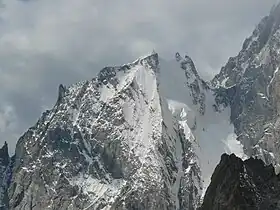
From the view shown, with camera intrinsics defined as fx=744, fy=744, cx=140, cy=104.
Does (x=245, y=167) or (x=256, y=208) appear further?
(x=245, y=167)

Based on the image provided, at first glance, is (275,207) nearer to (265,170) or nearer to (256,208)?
(256,208)

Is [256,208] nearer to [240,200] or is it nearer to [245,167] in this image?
[240,200]

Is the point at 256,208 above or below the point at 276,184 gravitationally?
below

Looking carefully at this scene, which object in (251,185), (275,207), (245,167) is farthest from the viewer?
(245,167)

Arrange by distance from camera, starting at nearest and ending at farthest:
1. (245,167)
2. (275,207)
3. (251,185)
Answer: (275,207) → (251,185) → (245,167)

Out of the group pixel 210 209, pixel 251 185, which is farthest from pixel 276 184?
pixel 210 209

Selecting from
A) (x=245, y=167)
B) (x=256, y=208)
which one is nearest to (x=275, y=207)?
(x=256, y=208)
